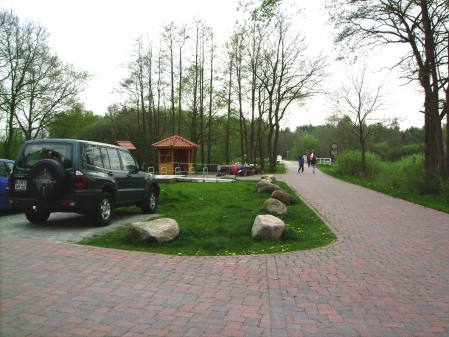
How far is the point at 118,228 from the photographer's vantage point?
26.3 ft

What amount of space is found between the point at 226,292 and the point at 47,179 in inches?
192

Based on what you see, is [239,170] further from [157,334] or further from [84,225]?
[157,334]

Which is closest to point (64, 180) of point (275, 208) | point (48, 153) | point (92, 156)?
point (48, 153)

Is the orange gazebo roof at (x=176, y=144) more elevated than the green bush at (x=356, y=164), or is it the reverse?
the orange gazebo roof at (x=176, y=144)

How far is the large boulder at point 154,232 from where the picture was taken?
252 inches

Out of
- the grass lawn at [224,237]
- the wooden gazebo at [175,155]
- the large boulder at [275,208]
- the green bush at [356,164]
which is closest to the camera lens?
the grass lawn at [224,237]

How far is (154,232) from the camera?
643 cm

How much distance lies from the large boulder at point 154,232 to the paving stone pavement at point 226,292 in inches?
23.4

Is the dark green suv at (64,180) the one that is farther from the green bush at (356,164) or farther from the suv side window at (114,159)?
the green bush at (356,164)

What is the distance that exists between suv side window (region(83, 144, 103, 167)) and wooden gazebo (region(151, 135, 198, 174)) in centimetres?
1984

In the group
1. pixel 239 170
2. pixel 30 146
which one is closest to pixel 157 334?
pixel 30 146

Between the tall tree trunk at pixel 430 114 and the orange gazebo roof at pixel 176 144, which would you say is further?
the orange gazebo roof at pixel 176 144

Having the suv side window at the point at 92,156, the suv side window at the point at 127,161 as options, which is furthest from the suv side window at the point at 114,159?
the suv side window at the point at 92,156

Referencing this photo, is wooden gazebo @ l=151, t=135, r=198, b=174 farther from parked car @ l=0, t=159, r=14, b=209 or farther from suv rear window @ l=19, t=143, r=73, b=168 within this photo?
suv rear window @ l=19, t=143, r=73, b=168
